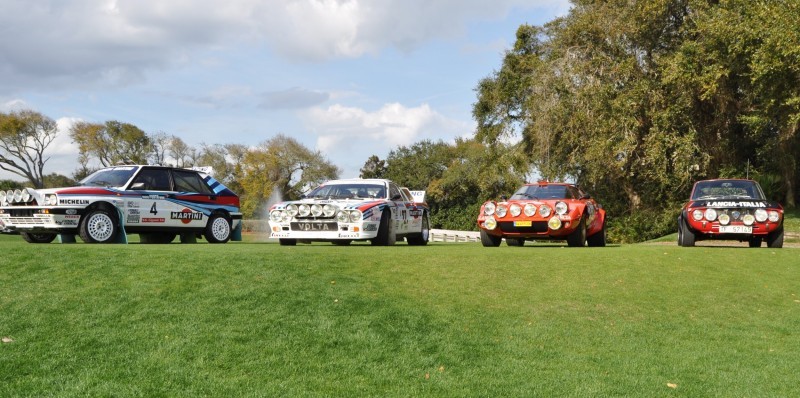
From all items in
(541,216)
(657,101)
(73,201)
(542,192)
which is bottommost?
(541,216)

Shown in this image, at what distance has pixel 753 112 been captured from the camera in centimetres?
2655

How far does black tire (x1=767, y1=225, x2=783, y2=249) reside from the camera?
15.5 m

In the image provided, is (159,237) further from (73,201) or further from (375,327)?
(375,327)

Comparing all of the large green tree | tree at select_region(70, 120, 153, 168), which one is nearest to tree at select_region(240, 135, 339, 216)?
tree at select_region(70, 120, 153, 168)

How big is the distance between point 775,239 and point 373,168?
7956 cm

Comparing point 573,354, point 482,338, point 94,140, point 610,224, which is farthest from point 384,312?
point 94,140

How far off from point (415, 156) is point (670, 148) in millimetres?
50579

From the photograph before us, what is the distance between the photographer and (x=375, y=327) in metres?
7.43

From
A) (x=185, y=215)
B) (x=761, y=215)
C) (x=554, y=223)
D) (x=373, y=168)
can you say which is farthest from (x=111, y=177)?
(x=373, y=168)

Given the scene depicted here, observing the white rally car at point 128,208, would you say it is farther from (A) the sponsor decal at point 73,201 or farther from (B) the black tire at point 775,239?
(B) the black tire at point 775,239

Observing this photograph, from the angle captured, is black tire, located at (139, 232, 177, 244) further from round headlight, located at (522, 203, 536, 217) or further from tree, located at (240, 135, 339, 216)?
tree, located at (240, 135, 339, 216)

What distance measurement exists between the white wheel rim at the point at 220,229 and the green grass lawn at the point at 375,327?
5602mm

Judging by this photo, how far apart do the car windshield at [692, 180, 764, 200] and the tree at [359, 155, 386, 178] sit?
71625 mm

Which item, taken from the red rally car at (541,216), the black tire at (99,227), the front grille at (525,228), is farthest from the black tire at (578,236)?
the black tire at (99,227)
